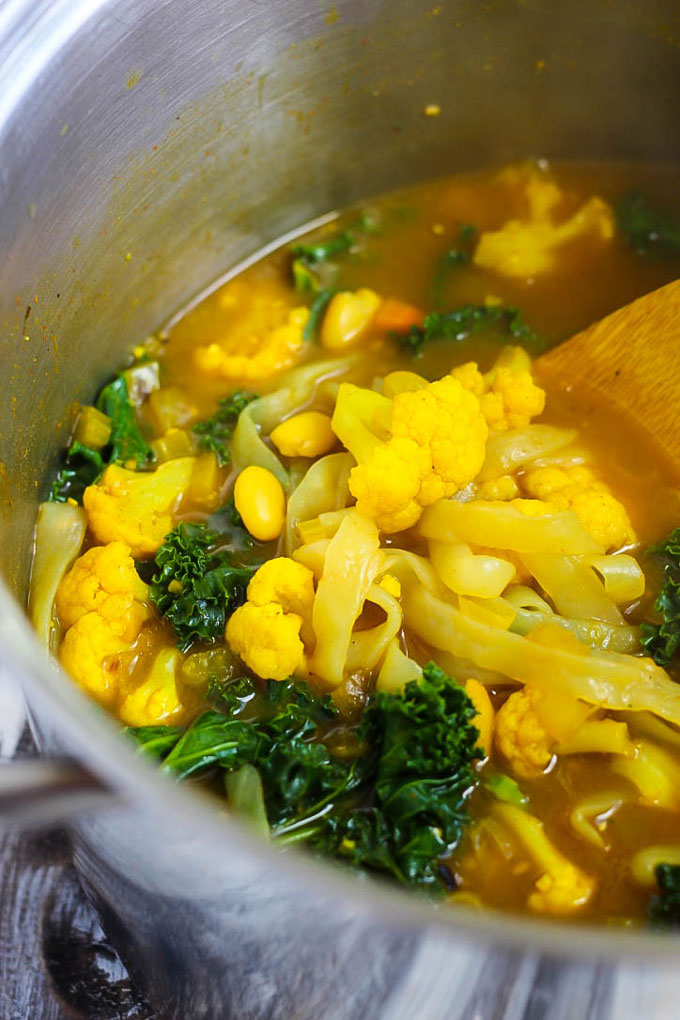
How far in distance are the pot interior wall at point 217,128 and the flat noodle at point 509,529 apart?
3.36 ft

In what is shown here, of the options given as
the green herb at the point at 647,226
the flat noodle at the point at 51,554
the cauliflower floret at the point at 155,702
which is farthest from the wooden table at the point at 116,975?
the green herb at the point at 647,226

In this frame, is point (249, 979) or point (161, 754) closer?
point (249, 979)

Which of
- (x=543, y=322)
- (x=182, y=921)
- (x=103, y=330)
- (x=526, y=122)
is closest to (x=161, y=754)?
(x=182, y=921)

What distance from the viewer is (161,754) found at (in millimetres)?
2201

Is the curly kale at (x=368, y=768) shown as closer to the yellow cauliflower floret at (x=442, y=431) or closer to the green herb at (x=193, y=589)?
the green herb at (x=193, y=589)

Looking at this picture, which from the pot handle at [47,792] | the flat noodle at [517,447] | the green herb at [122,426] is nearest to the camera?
the pot handle at [47,792]

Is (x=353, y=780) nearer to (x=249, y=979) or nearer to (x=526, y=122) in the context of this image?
(x=249, y=979)

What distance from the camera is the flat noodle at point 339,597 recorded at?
7.39ft

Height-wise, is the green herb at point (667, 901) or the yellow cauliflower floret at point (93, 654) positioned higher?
the yellow cauliflower floret at point (93, 654)

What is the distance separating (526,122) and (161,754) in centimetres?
228

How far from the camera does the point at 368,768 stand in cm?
216

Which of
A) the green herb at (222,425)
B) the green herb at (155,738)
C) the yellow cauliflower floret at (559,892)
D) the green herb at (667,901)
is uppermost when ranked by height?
the green herb at (222,425)

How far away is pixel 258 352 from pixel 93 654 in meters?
1.08

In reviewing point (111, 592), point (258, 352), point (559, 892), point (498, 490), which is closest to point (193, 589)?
point (111, 592)
